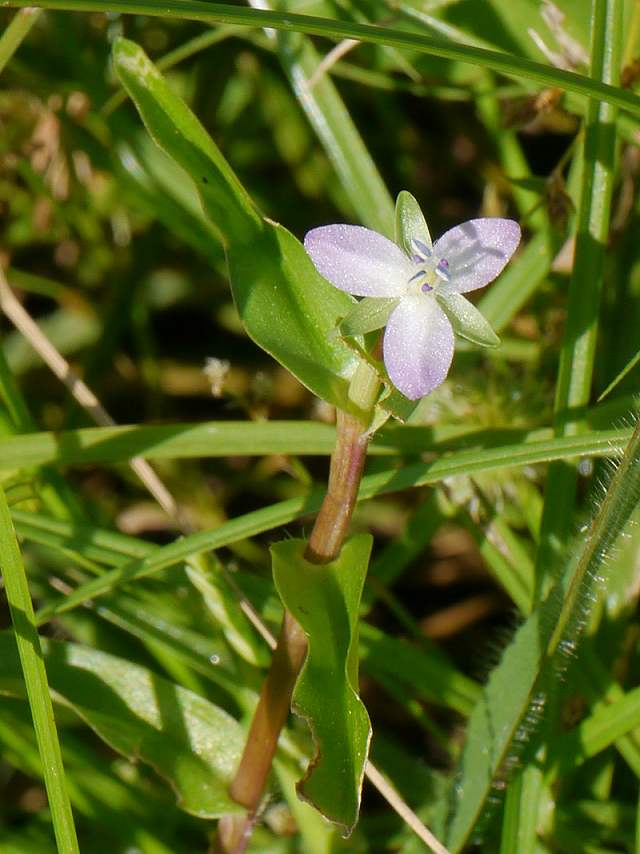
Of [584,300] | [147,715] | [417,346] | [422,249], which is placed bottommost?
[147,715]

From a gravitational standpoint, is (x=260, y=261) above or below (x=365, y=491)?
above

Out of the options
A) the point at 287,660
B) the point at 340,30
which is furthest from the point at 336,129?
the point at 287,660

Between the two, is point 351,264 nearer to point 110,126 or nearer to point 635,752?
point 635,752

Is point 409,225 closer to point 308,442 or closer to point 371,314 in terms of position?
point 371,314

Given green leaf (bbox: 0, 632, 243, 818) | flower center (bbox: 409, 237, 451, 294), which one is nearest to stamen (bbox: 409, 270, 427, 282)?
flower center (bbox: 409, 237, 451, 294)

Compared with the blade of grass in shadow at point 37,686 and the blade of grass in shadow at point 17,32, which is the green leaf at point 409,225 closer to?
the blade of grass in shadow at point 37,686

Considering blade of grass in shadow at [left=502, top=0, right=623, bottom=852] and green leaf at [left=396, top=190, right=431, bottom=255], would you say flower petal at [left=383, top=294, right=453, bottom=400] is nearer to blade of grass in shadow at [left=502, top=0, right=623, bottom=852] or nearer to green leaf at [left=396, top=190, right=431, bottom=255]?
green leaf at [left=396, top=190, right=431, bottom=255]

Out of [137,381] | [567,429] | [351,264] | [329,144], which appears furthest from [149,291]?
[351,264]
